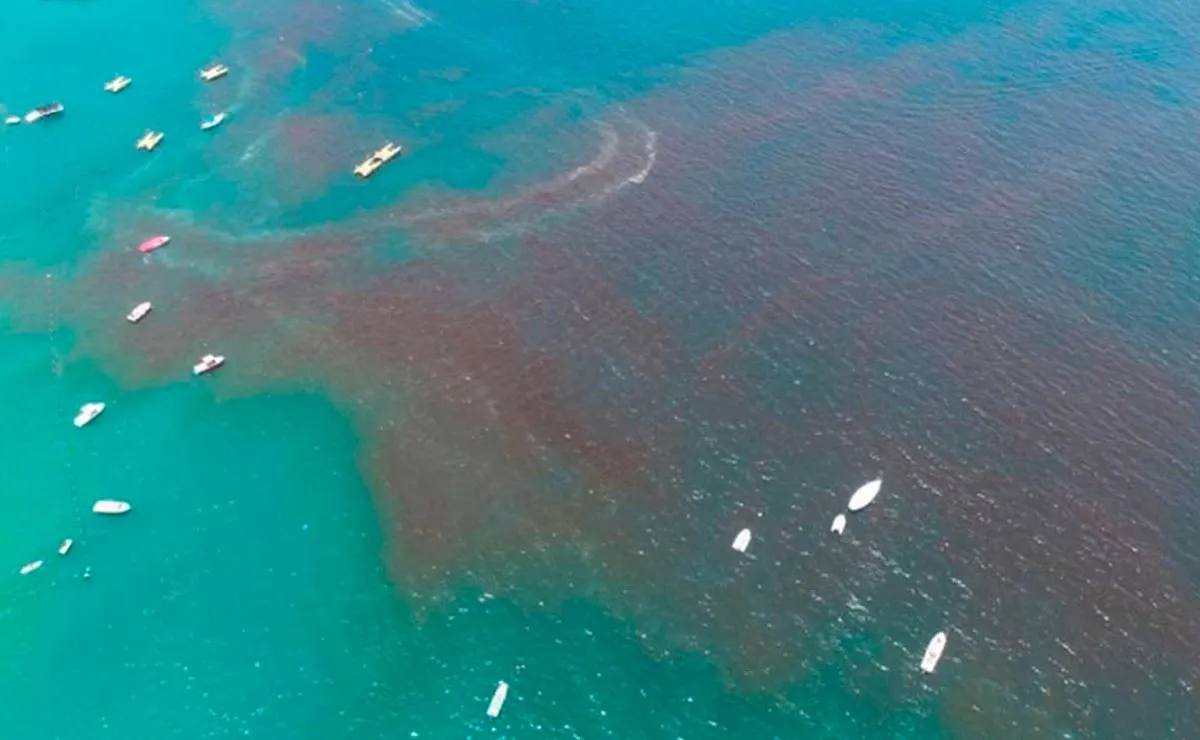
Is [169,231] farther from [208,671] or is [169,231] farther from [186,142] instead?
[208,671]

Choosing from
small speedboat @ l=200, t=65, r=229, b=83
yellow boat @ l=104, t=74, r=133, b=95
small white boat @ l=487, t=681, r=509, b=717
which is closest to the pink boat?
yellow boat @ l=104, t=74, r=133, b=95

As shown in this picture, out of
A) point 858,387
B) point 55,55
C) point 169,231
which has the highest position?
point 55,55

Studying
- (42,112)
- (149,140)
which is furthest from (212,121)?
(42,112)

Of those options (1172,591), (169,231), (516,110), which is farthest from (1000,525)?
(169,231)

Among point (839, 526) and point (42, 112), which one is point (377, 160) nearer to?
point (42, 112)

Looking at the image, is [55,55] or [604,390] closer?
[604,390]

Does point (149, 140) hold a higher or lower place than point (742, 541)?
higher

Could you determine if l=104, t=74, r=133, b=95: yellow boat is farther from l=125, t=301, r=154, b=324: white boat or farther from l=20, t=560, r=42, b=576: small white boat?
l=20, t=560, r=42, b=576: small white boat
